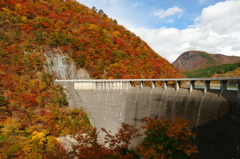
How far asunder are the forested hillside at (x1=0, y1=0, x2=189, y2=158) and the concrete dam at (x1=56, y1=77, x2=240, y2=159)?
12.7 feet

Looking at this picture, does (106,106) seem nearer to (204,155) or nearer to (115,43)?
(204,155)

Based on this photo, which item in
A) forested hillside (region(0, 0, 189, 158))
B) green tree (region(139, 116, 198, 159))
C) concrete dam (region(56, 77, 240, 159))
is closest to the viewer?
green tree (region(139, 116, 198, 159))

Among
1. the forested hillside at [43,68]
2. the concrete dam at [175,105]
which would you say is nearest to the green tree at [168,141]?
the concrete dam at [175,105]

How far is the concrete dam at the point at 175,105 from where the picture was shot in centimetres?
1267

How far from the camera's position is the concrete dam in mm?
12672

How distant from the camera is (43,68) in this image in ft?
93.9

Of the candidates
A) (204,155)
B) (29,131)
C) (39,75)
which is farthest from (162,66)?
(29,131)

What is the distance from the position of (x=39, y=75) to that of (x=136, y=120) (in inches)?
888

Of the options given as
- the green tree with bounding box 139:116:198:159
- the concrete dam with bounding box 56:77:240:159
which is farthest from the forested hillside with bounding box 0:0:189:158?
the green tree with bounding box 139:116:198:159

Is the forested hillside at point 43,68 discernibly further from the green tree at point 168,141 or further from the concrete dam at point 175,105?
the green tree at point 168,141

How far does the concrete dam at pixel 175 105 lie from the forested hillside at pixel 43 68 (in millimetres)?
3868

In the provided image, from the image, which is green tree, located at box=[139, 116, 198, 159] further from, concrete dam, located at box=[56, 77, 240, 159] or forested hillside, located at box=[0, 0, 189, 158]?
forested hillside, located at box=[0, 0, 189, 158]

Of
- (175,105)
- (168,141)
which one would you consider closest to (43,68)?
(175,105)

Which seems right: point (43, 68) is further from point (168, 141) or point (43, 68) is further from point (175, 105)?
point (168, 141)
